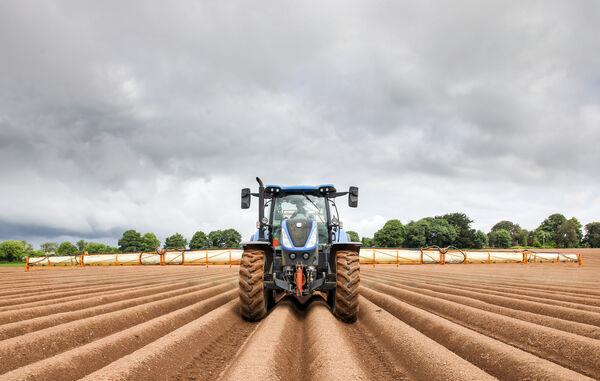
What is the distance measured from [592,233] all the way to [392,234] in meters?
48.7

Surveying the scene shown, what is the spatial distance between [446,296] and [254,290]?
3911mm

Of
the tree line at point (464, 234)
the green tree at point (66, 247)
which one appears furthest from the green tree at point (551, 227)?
the green tree at point (66, 247)

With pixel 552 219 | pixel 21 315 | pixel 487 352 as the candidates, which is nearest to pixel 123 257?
pixel 21 315

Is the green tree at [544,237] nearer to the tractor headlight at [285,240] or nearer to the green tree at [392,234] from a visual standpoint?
the green tree at [392,234]

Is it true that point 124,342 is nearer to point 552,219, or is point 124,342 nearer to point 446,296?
point 446,296

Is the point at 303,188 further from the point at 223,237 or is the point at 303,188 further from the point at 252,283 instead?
the point at 223,237

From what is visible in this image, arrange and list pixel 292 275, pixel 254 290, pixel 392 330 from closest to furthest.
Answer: pixel 392 330 < pixel 254 290 < pixel 292 275

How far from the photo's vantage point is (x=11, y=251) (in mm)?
55969

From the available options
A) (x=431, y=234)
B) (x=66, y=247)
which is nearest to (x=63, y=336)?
(x=431, y=234)

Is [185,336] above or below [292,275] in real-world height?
below

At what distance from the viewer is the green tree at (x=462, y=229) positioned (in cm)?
6869

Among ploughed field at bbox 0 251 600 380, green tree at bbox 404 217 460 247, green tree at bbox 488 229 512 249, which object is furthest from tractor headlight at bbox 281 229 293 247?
green tree at bbox 488 229 512 249

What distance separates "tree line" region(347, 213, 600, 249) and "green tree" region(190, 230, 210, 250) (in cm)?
3509

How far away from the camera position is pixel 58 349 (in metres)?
3.51
